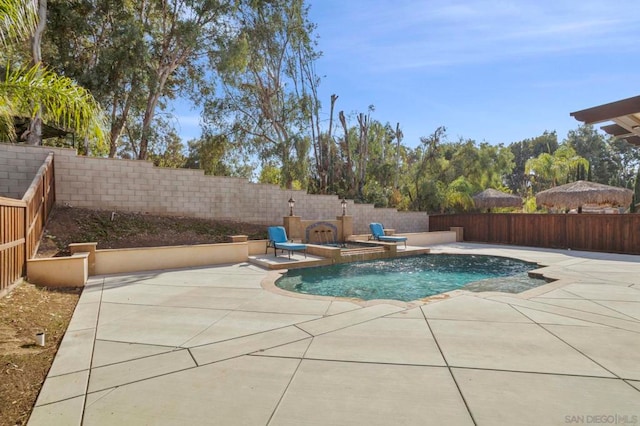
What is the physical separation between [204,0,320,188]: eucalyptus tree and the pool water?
8201 millimetres

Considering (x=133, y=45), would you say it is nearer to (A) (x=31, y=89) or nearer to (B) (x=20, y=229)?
(B) (x=20, y=229)

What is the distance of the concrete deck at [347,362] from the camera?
2.27 metres

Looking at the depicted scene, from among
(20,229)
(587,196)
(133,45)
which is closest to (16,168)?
(20,229)

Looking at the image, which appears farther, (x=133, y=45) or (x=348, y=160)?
(x=348, y=160)

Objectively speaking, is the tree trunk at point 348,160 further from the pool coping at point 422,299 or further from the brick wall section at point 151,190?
the pool coping at point 422,299

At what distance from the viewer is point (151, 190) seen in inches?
466

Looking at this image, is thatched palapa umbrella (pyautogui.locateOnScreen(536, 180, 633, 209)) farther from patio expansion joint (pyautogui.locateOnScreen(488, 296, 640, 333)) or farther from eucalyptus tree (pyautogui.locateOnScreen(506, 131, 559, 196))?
eucalyptus tree (pyautogui.locateOnScreen(506, 131, 559, 196))

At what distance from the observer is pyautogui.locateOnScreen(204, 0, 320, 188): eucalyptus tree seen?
636 inches

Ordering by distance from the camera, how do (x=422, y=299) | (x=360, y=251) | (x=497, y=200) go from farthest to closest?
(x=497, y=200), (x=360, y=251), (x=422, y=299)

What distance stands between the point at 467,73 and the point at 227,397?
1230 cm

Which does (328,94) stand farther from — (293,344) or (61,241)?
(293,344)

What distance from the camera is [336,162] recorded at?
20344 millimetres

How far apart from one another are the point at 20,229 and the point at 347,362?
6.28 metres

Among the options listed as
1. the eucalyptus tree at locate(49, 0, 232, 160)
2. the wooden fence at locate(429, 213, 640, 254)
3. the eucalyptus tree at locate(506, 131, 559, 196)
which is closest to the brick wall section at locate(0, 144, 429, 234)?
the eucalyptus tree at locate(49, 0, 232, 160)
